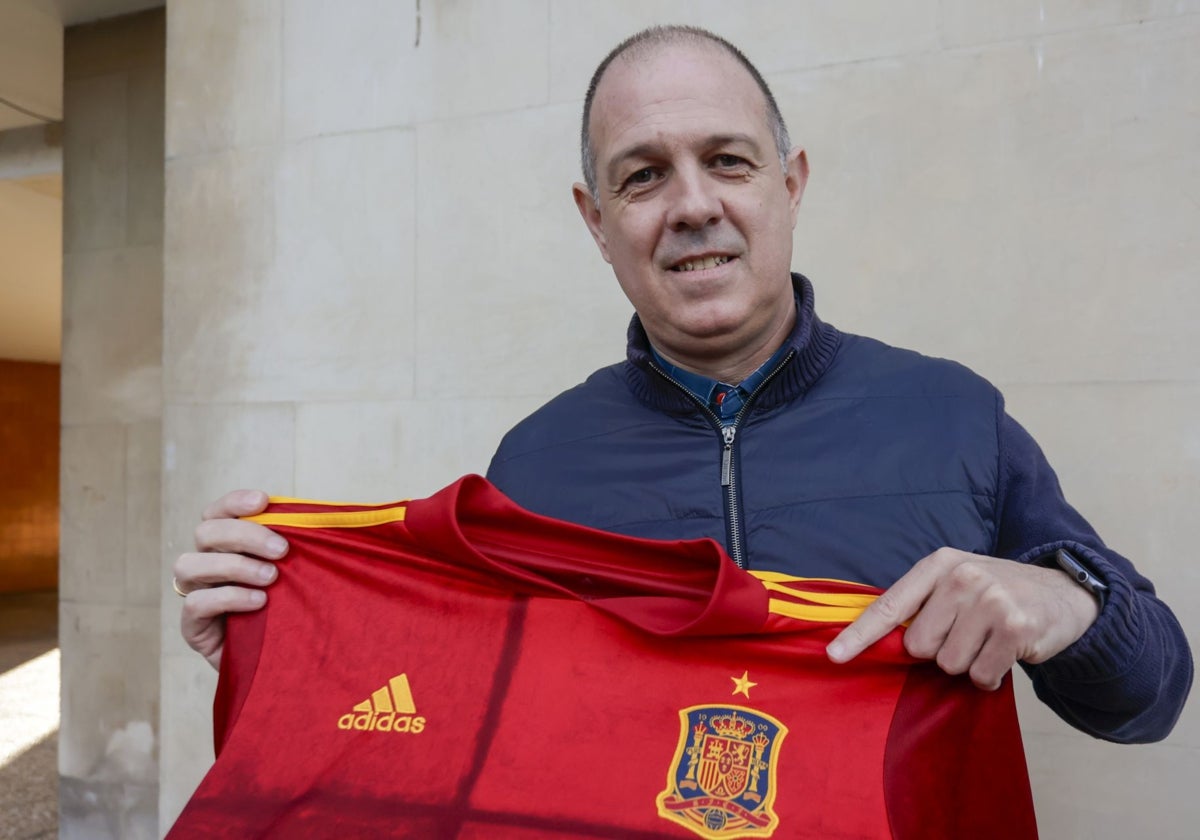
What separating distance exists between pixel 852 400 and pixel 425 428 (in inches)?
66.8

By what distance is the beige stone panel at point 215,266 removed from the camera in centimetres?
305

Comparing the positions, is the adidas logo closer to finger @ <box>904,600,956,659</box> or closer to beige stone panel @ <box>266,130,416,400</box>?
finger @ <box>904,600,956,659</box>

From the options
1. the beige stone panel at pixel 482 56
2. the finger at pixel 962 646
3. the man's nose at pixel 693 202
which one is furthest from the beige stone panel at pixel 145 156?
the finger at pixel 962 646

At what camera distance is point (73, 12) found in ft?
13.3

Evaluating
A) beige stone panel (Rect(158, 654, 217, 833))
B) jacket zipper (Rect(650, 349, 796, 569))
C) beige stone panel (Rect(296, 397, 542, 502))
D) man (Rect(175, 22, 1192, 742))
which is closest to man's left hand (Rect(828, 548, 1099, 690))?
man (Rect(175, 22, 1192, 742))

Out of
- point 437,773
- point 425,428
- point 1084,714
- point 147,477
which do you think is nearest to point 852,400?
point 1084,714

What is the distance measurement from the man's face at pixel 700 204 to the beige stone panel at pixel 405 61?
1322 millimetres

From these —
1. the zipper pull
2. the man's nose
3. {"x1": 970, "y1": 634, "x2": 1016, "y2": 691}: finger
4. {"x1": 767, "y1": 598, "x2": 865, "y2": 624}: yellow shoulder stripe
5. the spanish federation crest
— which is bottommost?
the spanish federation crest

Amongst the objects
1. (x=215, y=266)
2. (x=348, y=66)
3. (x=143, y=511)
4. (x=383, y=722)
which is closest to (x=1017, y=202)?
(x=383, y=722)

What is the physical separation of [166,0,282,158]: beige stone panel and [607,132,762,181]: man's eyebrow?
201 centimetres

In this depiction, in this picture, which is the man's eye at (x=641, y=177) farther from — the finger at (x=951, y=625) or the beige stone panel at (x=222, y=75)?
the beige stone panel at (x=222, y=75)

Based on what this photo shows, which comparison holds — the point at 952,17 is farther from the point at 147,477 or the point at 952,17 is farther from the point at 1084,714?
the point at 147,477

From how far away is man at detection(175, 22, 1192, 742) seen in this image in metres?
1.31

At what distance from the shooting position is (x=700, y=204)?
1388 mm
